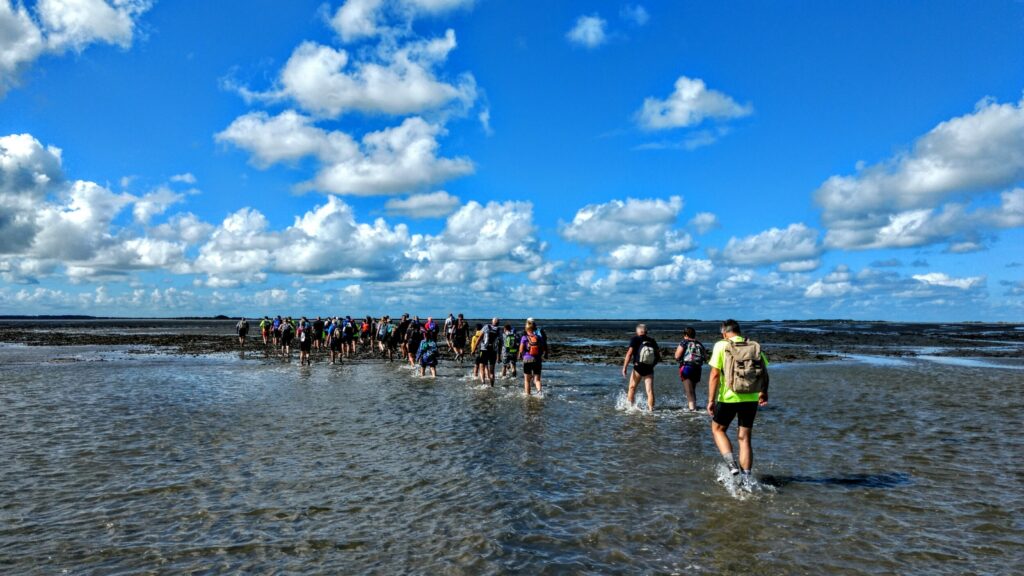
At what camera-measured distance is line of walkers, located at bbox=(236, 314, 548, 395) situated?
17906mm

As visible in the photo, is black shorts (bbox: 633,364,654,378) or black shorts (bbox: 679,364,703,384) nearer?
black shorts (bbox: 679,364,703,384)

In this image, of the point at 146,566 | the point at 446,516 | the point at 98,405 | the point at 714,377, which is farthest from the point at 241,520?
the point at 98,405

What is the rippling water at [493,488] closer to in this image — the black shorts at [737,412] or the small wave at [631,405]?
the small wave at [631,405]

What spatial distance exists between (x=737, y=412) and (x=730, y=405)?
20cm

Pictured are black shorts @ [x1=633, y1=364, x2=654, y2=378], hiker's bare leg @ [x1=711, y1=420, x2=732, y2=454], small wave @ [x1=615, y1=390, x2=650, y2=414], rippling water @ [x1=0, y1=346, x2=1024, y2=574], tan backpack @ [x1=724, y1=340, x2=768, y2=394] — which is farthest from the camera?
small wave @ [x1=615, y1=390, x2=650, y2=414]

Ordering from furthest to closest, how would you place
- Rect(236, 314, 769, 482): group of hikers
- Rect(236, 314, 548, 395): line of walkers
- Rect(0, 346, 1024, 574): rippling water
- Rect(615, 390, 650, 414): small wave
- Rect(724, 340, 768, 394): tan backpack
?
Rect(236, 314, 548, 395): line of walkers
Rect(615, 390, 650, 414): small wave
Rect(236, 314, 769, 482): group of hikers
Rect(724, 340, 768, 394): tan backpack
Rect(0, 346, 1024, 574): rippling water

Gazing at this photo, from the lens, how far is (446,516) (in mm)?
7387

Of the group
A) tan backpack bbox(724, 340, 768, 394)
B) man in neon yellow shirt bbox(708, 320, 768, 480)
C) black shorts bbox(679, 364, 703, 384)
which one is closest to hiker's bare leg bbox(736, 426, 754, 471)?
man in neon yellow shirt bbox(708, 320, 768, 480)

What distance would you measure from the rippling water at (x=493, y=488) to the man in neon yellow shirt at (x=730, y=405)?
1.67 feet

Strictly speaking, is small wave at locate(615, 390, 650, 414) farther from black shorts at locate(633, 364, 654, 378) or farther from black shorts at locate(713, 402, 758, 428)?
black shorts at locate(713, 402, 758, 428)

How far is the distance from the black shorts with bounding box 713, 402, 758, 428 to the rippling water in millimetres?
959

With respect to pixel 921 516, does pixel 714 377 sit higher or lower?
higher

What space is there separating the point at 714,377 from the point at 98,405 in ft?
51.2

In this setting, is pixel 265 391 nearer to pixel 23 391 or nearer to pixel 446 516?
pixel 23 391
